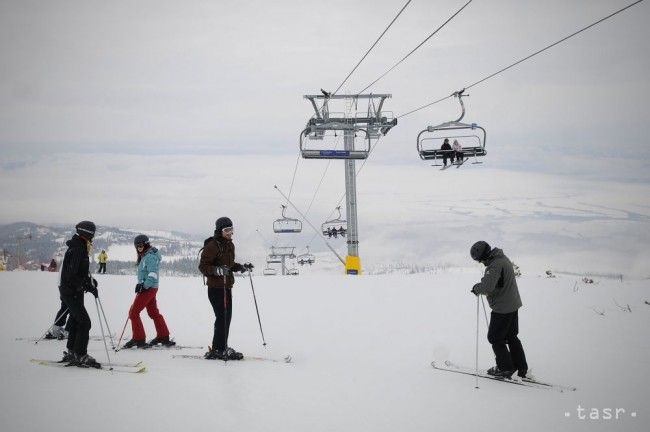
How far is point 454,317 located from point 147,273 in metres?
6.51

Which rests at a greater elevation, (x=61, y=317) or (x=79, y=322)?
(x=79, y=322)

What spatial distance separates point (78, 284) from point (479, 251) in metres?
5.45

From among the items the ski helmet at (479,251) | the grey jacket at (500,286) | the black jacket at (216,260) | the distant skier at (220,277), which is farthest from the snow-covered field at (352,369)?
the ski helmet at (479,251)

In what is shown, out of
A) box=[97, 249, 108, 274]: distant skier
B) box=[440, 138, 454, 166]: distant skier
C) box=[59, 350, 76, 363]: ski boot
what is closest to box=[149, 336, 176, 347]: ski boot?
box=[59, 350, 76, 363]: ski boot

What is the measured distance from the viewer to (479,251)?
260 inches

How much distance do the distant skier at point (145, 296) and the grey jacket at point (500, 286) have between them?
512 centimetres

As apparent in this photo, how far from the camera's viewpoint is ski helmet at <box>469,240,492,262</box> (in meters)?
6.59

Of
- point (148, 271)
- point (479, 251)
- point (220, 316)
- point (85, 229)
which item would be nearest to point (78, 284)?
point (85, 229)

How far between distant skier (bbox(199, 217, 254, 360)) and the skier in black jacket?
156 cm

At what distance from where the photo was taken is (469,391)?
6035 millimetres

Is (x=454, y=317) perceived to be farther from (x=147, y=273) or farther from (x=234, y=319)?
(x=147, y=273)

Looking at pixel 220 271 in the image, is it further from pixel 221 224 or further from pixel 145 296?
pixel 145 296

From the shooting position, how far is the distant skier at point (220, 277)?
7164mm

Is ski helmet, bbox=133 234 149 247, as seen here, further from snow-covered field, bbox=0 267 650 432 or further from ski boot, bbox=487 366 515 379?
ski boot, bbox=487 366 515 379
